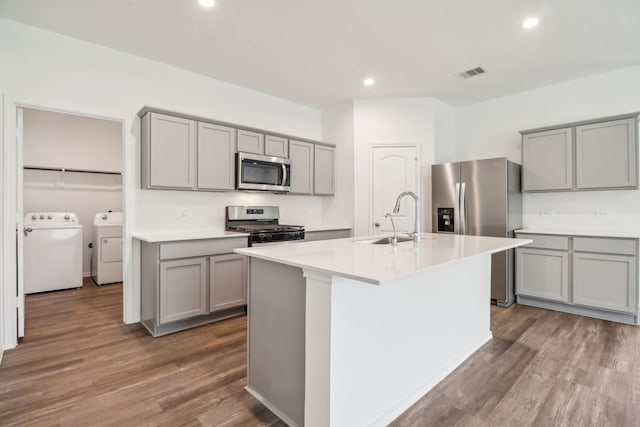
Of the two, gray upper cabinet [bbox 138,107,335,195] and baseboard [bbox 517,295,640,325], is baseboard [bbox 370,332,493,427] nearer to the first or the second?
baseboard [bbox 517,295,640,325]

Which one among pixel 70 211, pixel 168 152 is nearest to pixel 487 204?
pixel 168 152

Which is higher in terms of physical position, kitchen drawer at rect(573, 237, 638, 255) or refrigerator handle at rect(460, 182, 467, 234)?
refrigerator handle at rect(460, 182, 467, 234)

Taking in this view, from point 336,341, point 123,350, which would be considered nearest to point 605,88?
point 336,341

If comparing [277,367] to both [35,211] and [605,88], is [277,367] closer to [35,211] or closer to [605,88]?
[605,88]

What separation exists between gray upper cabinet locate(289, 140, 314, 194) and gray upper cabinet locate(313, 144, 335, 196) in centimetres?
9

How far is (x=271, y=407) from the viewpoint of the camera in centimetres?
182

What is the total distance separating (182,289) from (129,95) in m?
2.03

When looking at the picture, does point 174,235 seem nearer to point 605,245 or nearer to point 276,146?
point 276,146

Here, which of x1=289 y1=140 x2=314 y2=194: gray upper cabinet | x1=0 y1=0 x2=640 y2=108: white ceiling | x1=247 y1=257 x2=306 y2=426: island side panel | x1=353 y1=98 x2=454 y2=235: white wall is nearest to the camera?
x1=247 y1=257 x2=306 y2=426: island side panel

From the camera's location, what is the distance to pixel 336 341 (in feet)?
4.78

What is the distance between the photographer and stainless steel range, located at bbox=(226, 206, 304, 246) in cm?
349

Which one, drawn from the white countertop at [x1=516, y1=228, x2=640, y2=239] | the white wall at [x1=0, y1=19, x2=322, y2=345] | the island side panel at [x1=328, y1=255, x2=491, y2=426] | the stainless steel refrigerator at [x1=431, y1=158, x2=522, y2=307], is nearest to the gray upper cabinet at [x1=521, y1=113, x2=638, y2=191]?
the stainless steel refrigerator at [x1=431, y1=158, x2=522, y2=307]

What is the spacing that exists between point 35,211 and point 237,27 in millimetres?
4248

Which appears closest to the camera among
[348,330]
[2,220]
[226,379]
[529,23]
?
[348,330]
